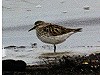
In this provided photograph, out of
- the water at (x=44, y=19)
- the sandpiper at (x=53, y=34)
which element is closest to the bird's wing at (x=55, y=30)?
the sandpiper at (x=53, y=34)

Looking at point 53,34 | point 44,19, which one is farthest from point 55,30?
point 44,19

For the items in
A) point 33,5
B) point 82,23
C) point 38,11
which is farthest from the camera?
point 33,5

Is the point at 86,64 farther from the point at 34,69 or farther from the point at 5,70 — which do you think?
the point at 5,70

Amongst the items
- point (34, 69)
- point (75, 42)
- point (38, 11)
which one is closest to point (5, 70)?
point (34, 69)

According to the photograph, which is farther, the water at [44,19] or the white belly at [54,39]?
the white belly at [54,39]

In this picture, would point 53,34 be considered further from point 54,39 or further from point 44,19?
point 44,19

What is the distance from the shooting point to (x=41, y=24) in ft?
26.2

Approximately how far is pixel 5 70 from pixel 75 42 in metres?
2.42

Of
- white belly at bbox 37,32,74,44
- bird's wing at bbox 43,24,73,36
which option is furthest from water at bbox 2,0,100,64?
bird's wing at bbox 43,24,73,36

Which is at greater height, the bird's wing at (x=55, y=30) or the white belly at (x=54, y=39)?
the bird's wing at (x=55, y=30)

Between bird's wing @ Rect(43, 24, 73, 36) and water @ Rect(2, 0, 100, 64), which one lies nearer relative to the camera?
water @ Rect(2, 0, 100, 64)

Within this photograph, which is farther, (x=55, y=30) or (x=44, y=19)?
(x=44, y=19)

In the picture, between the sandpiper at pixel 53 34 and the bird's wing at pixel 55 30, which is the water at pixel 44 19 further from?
the bird's wing at pixel 55 30

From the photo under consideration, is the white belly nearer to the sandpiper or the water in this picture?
the sandpiper
